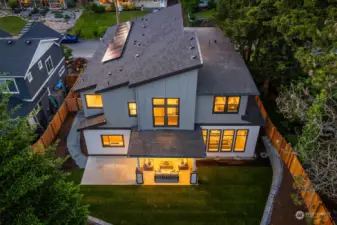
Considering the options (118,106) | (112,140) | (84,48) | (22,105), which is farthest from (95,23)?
(118,106)

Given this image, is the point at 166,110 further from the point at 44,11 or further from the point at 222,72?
the point at 44,11

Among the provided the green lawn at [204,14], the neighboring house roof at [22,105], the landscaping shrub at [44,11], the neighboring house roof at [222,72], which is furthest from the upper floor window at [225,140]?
the landscaping shrub at [44,11]

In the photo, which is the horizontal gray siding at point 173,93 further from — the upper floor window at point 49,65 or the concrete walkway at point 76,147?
the upper floor window at point 49,65

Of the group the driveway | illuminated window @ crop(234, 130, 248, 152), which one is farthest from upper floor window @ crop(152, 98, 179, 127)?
the driveway

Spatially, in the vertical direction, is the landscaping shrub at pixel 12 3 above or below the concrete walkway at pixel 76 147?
above

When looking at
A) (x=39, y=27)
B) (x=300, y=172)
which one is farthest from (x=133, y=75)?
(x=39, y=27)

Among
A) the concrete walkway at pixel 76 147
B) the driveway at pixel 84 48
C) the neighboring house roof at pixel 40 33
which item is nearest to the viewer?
the concrete walkway at pixel 76 147

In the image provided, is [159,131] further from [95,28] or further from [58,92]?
[95,28]
